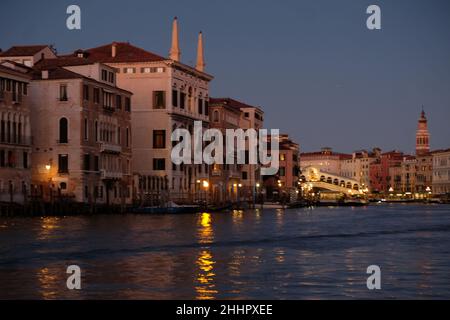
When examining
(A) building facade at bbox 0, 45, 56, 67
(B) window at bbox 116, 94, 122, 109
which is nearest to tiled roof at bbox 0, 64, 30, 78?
(A) building facade at bbox 0, 45, 56, 67

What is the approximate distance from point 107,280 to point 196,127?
2344 inches

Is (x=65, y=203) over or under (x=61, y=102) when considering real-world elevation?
under

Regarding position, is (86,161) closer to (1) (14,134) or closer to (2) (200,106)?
(1) (14,134)

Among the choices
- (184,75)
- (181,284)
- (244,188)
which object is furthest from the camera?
(244,188)

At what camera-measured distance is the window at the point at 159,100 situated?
239 ft

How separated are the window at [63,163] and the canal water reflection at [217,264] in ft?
68.9

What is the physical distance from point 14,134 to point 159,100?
18.8 m

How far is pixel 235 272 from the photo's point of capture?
2214 cm

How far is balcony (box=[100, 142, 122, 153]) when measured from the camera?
208ft

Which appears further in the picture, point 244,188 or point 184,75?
point 244,188

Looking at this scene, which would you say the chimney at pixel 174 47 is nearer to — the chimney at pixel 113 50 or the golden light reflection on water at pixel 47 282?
the chimney at pixel 113 50
